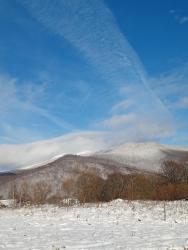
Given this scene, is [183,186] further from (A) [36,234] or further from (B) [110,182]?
(A) [36,234]

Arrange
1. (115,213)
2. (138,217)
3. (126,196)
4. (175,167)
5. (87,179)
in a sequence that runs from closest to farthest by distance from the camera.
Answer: (138,217)
(115,213)
(126,196)
(87,179)
(175,167)

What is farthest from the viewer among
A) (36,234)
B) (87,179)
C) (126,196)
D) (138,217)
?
(87,179)

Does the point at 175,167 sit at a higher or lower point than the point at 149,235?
higher

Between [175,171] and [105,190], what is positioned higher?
[175,171]

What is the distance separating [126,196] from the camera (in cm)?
7850

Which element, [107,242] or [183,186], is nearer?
[107,242]

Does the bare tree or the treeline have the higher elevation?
the bare tree

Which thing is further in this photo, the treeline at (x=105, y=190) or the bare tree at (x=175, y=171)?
the bare tree at (x=175, y=171)

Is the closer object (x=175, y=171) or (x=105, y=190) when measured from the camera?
(x=105, y=190)

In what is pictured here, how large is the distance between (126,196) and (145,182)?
27.4ft

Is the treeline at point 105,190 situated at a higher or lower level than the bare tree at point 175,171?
lower

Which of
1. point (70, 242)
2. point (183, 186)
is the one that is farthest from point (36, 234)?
point (183, 186)

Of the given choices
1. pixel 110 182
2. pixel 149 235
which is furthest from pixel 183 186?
pixel 149 235

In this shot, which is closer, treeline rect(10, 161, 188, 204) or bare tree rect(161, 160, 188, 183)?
treeline rect(10, 161, 188, 204)
